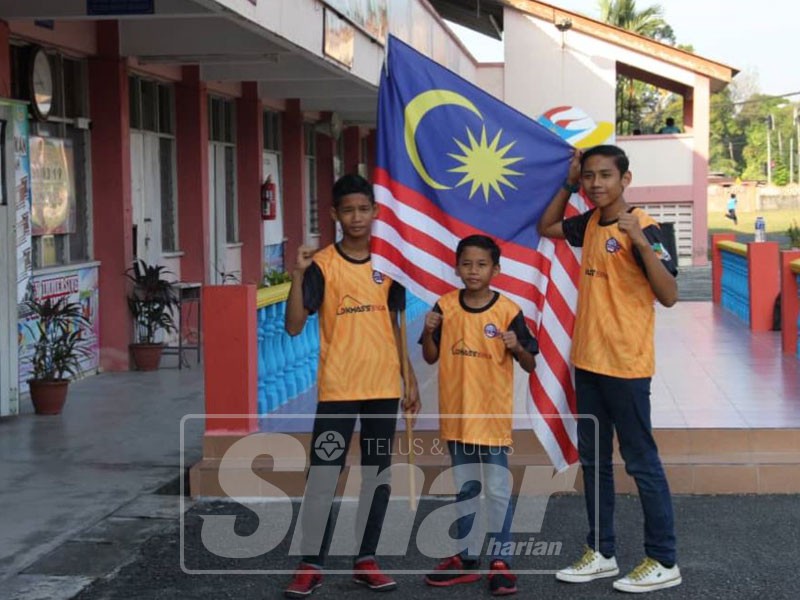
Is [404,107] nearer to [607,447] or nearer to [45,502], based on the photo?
[607,447]

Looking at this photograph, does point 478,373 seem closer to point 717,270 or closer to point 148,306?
point 148,306

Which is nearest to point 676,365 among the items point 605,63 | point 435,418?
point 435,418

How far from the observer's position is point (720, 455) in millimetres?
7441

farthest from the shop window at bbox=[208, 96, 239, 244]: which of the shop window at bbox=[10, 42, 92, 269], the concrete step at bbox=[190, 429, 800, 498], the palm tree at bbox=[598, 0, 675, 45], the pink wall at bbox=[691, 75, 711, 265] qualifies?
the palm tree at bbox=[598, 0, 675, 45]

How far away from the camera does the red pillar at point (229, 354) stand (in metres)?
7.41

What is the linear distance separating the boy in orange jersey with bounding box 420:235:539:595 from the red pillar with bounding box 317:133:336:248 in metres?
17.2

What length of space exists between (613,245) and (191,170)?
9.42 metres

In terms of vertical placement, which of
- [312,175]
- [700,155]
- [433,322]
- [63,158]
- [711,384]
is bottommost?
[711,384]

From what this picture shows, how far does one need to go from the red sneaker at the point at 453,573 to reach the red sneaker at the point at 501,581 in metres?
0.17

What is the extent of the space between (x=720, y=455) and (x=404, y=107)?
280 cm

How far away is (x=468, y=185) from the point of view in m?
6.42

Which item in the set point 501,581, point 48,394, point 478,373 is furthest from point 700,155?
point 501,581

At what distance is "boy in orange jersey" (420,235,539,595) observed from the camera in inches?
219

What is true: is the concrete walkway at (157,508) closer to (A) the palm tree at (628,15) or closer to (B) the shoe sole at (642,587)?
(B) the shoe sole at (642,587)
